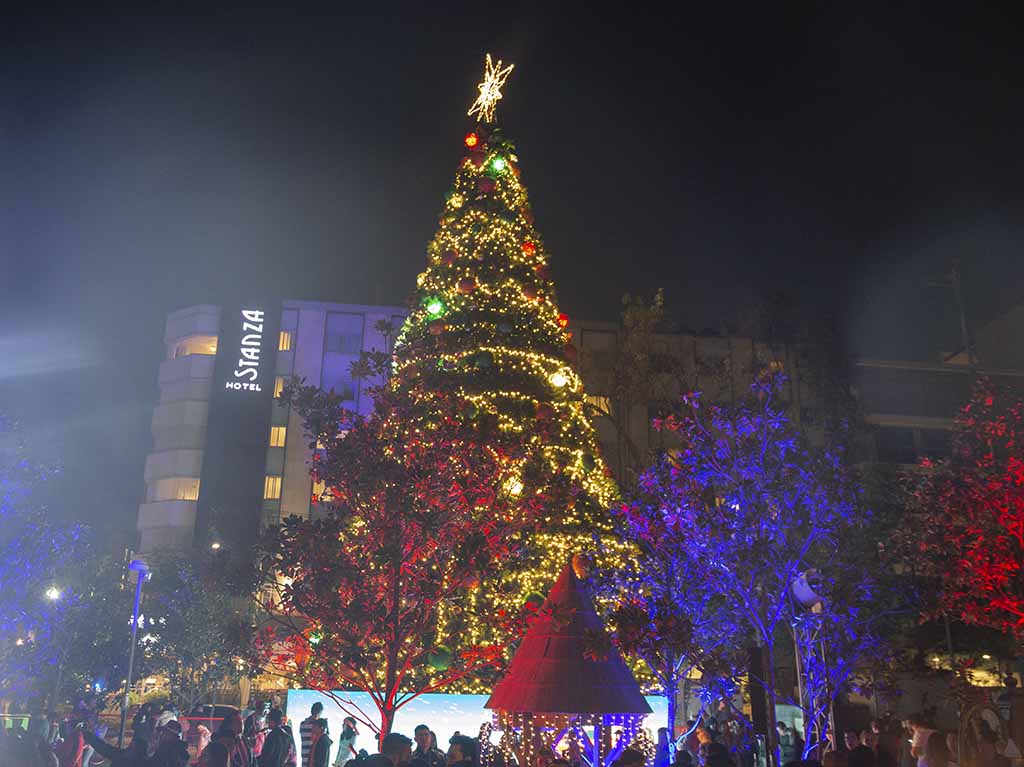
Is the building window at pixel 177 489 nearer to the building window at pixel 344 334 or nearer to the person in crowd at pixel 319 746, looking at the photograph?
the building window at pixel 344 334

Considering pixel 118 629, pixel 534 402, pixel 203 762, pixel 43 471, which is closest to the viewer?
pixel 203 762

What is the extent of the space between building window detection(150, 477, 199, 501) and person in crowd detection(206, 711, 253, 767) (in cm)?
4967

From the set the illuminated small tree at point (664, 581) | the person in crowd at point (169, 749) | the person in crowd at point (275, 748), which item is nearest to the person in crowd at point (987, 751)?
the illuminated small tree at point (664, 581)

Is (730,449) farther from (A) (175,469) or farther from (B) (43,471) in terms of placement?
(A) (175,469)

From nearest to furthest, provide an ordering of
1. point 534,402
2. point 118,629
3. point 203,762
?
point 203,762 → point 534,402 → point 118,629

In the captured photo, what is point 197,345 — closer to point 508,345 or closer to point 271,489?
point 271,489

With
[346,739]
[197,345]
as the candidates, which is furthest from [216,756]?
[197,345]

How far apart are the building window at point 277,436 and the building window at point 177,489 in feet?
18.4

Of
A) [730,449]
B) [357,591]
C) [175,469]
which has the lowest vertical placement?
[357,591]

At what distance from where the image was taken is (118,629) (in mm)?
42188

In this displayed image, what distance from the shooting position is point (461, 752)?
7355 millimetres

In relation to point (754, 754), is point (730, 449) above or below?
above

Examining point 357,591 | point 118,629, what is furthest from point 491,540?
point 118,629

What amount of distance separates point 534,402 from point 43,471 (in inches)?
721
